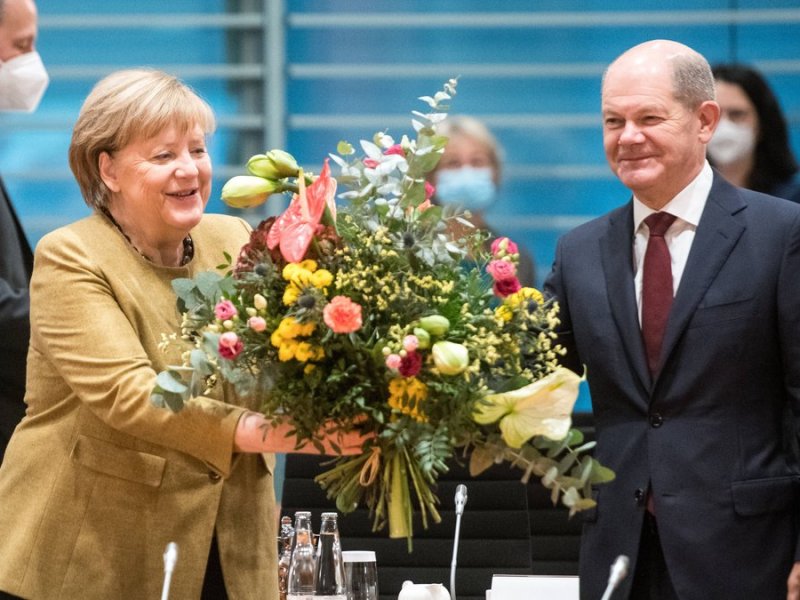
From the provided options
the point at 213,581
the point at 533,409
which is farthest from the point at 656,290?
the point at 213,581

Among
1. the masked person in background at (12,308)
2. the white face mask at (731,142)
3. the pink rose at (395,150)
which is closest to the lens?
the pink rose at (395,150)

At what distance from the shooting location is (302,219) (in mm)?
2129

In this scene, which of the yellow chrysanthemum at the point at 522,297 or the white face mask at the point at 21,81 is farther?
the white face mask at the point at 21,81

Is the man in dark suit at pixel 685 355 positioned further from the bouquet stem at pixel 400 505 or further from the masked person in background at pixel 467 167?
the masked person in background at pixel 467 167

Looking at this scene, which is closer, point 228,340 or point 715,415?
point 228,340

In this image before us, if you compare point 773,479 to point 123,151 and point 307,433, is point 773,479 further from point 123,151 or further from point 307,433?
point 123,151

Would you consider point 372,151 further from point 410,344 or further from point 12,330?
point 12,330

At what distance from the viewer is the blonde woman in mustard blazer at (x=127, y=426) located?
225 centimetres

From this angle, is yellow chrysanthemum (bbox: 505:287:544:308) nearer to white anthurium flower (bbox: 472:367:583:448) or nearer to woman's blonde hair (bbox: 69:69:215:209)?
white anthurium flower (bbox: 472:367:583:448)

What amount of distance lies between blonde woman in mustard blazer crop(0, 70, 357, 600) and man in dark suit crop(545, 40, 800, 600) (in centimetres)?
66

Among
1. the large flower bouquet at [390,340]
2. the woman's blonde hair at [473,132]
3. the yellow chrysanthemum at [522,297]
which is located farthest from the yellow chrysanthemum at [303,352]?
the woman's blonde hair at [473,132]

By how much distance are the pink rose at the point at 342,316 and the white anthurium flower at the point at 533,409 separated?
0.79 ft

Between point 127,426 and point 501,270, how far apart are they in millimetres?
669

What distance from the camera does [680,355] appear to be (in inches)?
97.0
